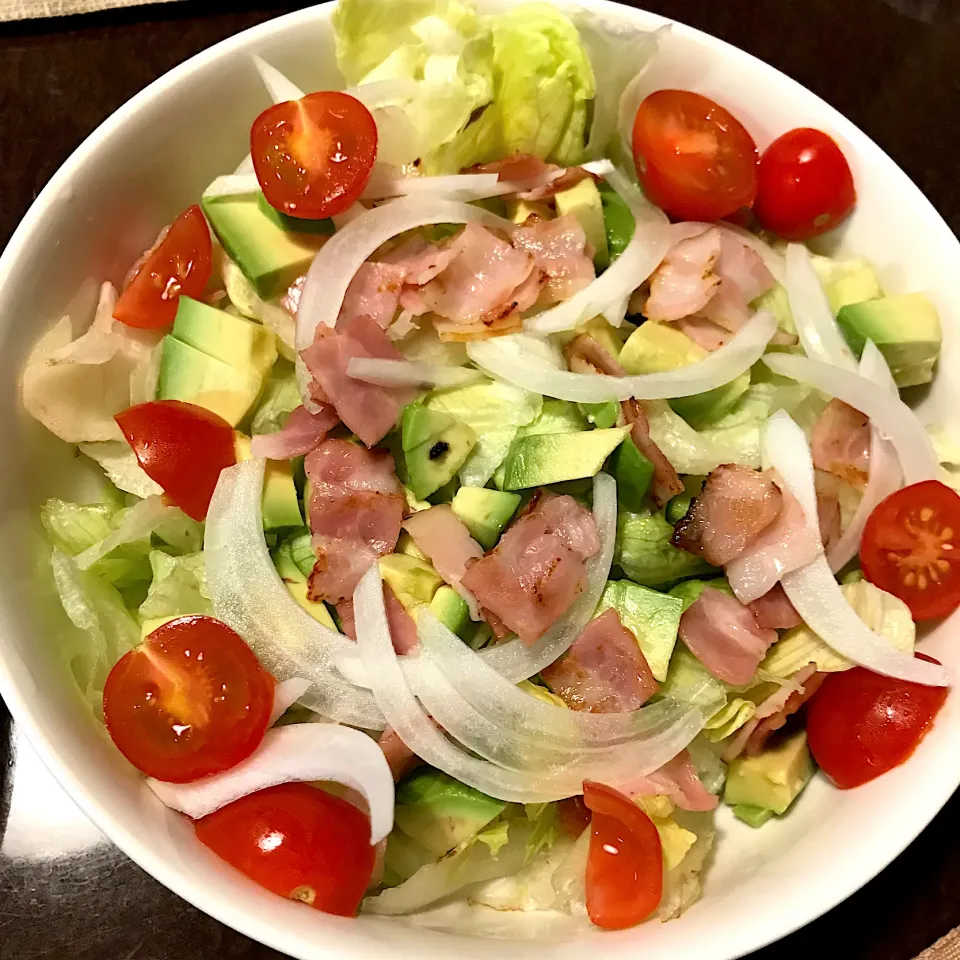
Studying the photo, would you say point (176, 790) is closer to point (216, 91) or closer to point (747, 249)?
point (216, 91)

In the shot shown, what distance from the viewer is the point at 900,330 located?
1726 millimetres

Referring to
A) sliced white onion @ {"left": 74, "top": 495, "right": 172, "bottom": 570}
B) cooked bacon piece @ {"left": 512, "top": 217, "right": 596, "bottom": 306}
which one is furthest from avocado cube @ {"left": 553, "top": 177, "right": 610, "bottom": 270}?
sliced white onion @ {"left": 74, "top": 495, "right": 172, "bottom": 570}

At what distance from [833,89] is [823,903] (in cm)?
195

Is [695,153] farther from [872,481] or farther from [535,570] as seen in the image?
[535,570]

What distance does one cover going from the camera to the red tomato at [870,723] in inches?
60.8

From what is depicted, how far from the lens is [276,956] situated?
1.82 m

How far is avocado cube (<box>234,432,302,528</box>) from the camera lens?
158 cm

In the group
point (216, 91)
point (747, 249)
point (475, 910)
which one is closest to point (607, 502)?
point (747, 249)

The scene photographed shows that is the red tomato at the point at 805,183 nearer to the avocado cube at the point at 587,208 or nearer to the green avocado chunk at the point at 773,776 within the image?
the avocado cube at the point at 587,208

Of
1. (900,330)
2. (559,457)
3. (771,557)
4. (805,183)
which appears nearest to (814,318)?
(900,330)

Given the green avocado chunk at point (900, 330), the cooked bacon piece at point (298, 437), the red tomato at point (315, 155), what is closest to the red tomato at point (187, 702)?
the cooked bacon piece at point (298, 437)

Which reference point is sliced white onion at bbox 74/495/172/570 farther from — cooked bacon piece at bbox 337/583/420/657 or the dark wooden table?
the dark wooden table

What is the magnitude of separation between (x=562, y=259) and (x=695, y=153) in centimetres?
33

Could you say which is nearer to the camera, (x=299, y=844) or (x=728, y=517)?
(x=299, y=844)
